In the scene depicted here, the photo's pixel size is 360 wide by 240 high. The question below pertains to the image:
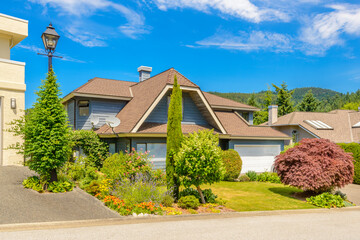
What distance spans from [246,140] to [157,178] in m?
10.8

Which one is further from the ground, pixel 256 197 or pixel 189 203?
pixel 189 203

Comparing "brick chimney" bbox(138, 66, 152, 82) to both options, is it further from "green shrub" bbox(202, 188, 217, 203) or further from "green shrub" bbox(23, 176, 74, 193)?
"green shrub" bbox(202, 188, 217, 203)

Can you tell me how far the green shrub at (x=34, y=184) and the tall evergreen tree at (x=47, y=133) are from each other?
31 centimetres

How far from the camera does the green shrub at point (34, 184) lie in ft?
35.4

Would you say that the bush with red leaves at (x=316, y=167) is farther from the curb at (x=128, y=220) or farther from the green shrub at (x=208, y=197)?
the green shrub at (x=208, y=197)

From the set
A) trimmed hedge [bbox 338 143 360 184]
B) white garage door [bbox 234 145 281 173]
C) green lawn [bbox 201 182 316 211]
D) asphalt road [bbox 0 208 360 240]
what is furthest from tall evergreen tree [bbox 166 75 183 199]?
trimmed hedge [bbox 338 143 360 184]

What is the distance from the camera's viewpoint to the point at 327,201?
12508 mm

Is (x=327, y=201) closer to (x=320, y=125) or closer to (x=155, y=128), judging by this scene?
(x=155, y=128)

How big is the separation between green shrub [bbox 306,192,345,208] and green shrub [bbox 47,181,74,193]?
10.8 m

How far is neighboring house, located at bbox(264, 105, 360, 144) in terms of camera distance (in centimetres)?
2804

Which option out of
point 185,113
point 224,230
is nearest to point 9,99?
point 185,113

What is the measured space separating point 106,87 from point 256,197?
14.5 metres

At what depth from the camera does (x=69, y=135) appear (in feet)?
39.0

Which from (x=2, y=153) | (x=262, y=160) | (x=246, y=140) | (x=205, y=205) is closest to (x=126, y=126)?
(x=2, y=153)
